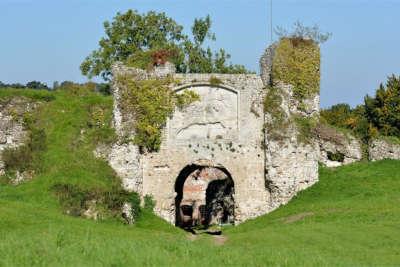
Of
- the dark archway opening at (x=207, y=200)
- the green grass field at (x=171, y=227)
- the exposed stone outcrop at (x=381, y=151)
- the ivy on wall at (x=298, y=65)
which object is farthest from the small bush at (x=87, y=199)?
the exposed stone outcrop at (x=381, y=151)

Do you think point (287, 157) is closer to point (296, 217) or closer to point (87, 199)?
point (296, 217)

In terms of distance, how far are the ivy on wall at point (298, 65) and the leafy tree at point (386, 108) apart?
470 inches

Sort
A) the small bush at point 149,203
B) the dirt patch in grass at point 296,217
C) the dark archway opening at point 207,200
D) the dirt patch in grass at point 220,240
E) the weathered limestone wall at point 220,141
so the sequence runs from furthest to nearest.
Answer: the dark archway opening at point 207,200 < the weathered limestone wall at point 220,141 < the small bush at point 149,203 < the dirt patch in grass at point 296,217 < the dirt patch in grass at point 220,240

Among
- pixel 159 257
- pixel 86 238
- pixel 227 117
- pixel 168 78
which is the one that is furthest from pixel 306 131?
pixel 159 257

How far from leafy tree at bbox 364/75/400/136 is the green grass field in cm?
1012

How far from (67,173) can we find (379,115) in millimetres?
22818

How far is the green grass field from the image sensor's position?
71.8 ft

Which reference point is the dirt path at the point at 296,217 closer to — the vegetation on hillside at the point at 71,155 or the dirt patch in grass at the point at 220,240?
the dirt patch in grass at the point at 220,240

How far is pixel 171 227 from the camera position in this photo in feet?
121

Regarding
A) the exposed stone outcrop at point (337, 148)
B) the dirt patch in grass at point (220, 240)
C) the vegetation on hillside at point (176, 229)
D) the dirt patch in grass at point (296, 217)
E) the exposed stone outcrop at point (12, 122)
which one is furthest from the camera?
the exposed stone outcrop at point (337, 148)

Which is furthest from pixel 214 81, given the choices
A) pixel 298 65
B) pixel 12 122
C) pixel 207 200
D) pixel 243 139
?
pixel 207 200

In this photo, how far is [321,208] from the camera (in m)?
35.7

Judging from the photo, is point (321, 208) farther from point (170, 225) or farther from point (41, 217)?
point (41, 217)

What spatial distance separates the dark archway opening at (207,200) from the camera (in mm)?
49719
